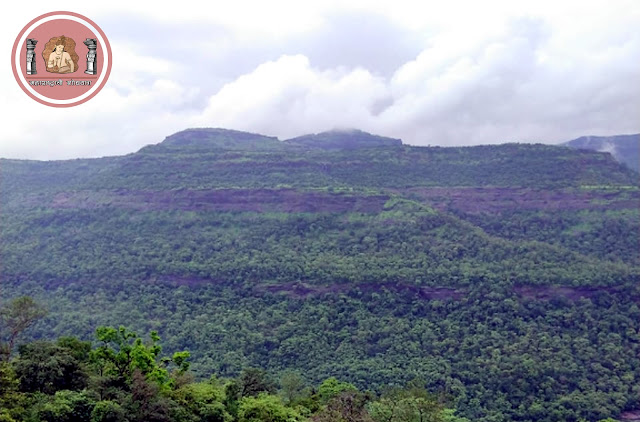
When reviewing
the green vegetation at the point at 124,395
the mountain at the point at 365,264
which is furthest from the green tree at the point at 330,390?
the mountain at the point at 365,264

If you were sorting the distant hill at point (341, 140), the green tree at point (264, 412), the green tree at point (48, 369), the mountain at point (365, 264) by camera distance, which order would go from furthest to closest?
the distant hill at point (341, 140) → the mountain at point (365, 264) → the green tree at point (264, 412) → the green tree at point (48, 369)

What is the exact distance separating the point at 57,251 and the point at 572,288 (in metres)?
65.5

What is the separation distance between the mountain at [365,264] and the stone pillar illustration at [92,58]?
37.5m

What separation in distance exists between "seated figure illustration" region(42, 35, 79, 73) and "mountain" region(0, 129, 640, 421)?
37859 millimetres

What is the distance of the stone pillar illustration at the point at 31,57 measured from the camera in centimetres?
2058

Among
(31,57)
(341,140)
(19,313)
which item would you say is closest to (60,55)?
(31,57)

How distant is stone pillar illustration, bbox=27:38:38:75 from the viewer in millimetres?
20578

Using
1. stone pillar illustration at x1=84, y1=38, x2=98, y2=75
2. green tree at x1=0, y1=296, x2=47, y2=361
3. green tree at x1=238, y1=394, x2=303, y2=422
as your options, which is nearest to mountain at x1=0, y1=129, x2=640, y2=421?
green tree at x1=238, y1=394, x2=303, y2=422

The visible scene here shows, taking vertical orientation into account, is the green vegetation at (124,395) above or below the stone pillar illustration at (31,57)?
below

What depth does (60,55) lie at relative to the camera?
21.0 metres

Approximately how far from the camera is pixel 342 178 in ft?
362

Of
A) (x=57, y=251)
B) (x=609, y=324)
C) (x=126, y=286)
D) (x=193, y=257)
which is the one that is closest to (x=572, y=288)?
(x=609, y=324)

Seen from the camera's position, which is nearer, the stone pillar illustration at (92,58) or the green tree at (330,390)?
the stone pillar illustration at (92,58)

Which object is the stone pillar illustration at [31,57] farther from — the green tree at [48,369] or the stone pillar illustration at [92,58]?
the green tree at [48,369]
